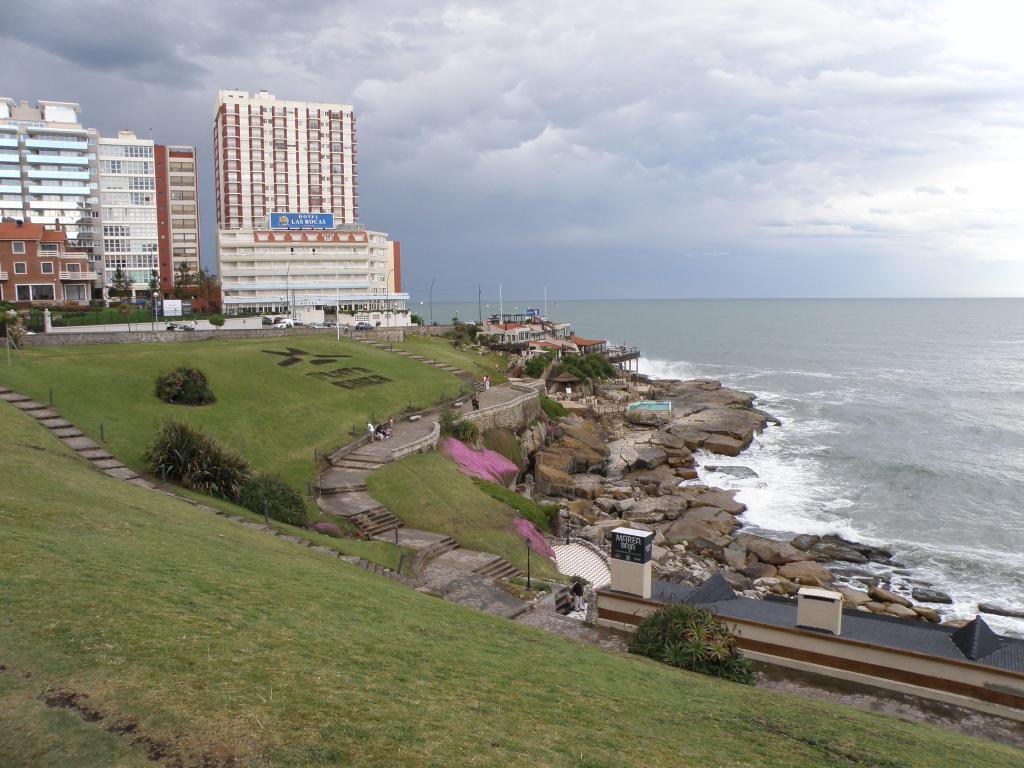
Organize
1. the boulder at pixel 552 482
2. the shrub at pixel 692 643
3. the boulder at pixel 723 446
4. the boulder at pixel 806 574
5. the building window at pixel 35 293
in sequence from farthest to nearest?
the building window at pixel 35 293, the boulder at pixel 723 446, the boulder at pixel 552 482, the boulder at pixel 806 574, the shrub at pixel 692 643

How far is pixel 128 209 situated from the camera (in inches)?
4454

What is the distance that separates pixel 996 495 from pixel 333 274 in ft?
277

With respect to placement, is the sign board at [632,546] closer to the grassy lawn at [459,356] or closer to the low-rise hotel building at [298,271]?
the grassy lawn at [459,356]

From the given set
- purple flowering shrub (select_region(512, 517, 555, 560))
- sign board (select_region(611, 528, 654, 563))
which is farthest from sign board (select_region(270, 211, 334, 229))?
sign board (select_region(611, 528, 654, 563))

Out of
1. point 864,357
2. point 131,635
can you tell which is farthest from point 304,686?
point 864,357

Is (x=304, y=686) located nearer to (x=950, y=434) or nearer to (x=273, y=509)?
(x=273, y=509)

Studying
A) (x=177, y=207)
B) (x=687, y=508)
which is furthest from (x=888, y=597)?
(x=177, y=207)

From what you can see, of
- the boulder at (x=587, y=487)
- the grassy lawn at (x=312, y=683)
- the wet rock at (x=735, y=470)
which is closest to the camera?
the grassy lawn at (x=312, y=683)

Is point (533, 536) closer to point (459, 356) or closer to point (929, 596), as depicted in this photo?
point (929, 596)

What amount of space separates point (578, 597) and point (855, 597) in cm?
1487

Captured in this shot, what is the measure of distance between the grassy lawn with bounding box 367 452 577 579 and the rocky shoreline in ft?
18.9

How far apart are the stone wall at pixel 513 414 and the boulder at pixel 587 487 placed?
6467mm

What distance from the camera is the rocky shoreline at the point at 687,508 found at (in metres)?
34.7

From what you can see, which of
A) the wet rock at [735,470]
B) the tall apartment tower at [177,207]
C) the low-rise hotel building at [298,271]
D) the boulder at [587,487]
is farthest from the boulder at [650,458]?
the tall apartment tower at [177,207]
